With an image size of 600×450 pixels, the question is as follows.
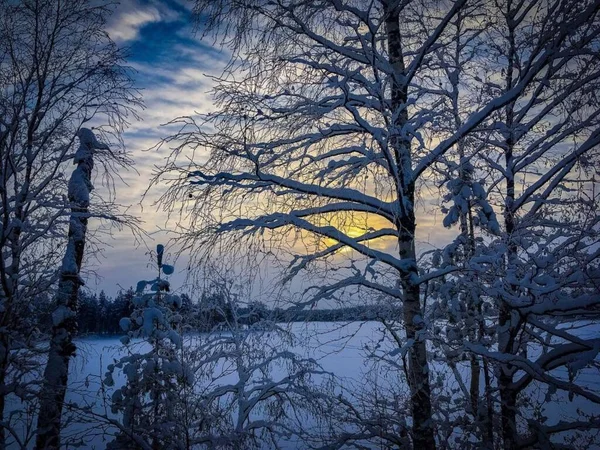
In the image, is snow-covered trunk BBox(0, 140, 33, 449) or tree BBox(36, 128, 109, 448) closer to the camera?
snow-covered trunk BBox(0, 140, 33, 449)

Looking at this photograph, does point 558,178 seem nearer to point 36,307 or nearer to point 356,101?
point 356,101

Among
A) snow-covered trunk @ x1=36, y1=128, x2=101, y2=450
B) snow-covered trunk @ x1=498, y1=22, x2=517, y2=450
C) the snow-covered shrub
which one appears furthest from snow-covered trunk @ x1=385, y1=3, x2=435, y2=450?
snow-covered trunk @ x1=36, y1=128, x2=101, y2=450

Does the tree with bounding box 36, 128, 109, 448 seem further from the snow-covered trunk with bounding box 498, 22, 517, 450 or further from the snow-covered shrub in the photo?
the snow-covered trunk with bounding box 498, 22, 517, 450

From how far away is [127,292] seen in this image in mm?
7172

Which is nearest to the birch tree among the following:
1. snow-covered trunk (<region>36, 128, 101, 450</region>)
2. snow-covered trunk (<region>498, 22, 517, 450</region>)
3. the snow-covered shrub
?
snow-covered trunk (<region>498, 22, 517, 450</region>)

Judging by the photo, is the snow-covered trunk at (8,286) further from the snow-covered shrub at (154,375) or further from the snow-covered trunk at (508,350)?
the snow-covered trunk at (508,350)

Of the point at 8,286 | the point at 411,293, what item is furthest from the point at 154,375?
the point at 411,293

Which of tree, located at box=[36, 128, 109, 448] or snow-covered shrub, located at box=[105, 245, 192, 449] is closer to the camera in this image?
snow-covered shrub, located at box=[105, 245, 192, 449]

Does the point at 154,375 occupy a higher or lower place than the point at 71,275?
lower

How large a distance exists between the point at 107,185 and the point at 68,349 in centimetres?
334

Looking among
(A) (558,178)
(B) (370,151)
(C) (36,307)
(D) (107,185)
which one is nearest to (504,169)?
(A) (558,178)

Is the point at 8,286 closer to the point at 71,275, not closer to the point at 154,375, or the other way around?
the point at 154,375

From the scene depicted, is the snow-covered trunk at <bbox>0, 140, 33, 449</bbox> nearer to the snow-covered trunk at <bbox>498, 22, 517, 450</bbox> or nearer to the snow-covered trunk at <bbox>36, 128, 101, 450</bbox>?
the snow-covered trunk at <bbox>36, 128, 101, 450</bbox>

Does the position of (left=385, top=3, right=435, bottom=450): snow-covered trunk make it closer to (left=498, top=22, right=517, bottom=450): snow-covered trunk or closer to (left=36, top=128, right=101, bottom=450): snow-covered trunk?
(left=498, top=22, right=517, bottom=450): snow-covered trunk
